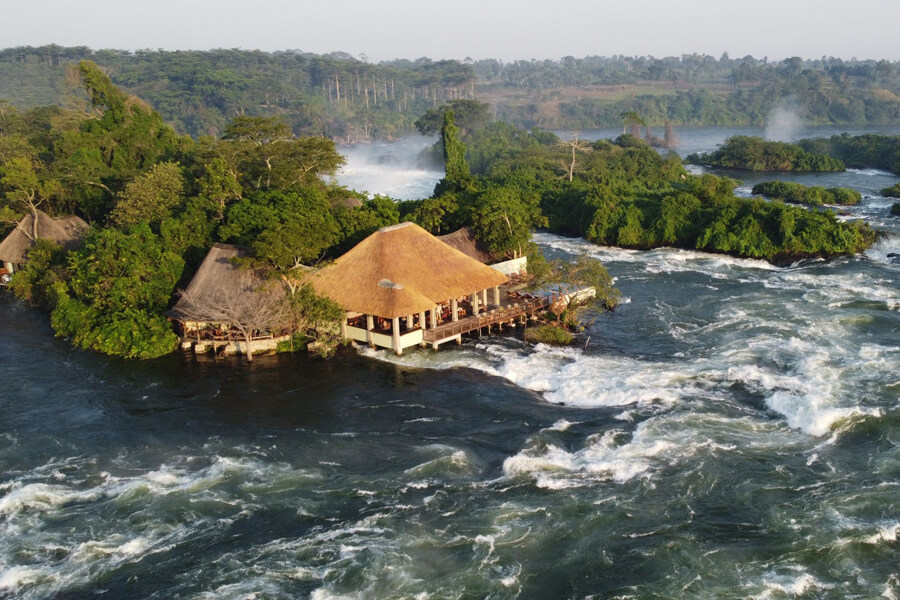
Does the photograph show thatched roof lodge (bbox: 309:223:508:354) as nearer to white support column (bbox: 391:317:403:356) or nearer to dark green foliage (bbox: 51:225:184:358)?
white support column (bbox: 391:317:403:356)

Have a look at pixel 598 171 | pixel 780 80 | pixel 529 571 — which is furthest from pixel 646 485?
pixel 780 80

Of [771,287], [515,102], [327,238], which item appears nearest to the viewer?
[327,238]

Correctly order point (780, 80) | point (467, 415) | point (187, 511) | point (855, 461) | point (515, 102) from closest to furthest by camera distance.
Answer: point (187, 511), point (855, 461), point (467, 415), point (780, 80), point (515, 102)

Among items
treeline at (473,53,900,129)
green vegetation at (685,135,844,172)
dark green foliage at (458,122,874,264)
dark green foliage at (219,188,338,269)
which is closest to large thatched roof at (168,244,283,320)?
dark green foliage at (219,188,338,269)

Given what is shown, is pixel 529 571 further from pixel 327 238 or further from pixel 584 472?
pixel 327 238

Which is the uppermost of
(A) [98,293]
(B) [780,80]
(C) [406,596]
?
(B) [780,80]

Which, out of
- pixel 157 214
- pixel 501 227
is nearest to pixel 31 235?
pixel 157 214
